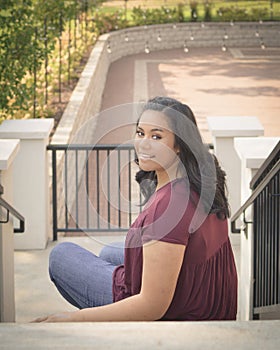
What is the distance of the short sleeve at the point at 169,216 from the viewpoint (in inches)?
136

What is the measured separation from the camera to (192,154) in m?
3.64

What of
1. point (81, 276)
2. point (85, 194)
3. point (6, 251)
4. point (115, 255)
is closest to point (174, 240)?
point (81, 276)

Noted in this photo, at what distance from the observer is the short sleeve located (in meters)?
3.46

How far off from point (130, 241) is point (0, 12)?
7.06 m

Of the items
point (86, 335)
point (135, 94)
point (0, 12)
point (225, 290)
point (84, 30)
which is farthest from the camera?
point (84, 30)

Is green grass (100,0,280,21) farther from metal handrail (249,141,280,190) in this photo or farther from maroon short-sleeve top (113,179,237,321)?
maroon short-sleeve top (113,179,237,321)

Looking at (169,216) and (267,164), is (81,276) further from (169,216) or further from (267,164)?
(267,164)

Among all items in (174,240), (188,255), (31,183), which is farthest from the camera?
(31,183)

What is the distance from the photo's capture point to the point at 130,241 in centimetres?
360

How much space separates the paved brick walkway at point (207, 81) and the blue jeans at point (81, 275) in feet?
32.1

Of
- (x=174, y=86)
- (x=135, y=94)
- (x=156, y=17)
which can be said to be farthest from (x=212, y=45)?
(x=135, y=94)

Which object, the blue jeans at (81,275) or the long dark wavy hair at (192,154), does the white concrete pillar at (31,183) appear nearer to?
the blue jeans at (81,275)

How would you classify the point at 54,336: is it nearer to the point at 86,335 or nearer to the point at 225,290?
the point at 86,335

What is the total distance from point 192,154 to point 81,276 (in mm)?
668
